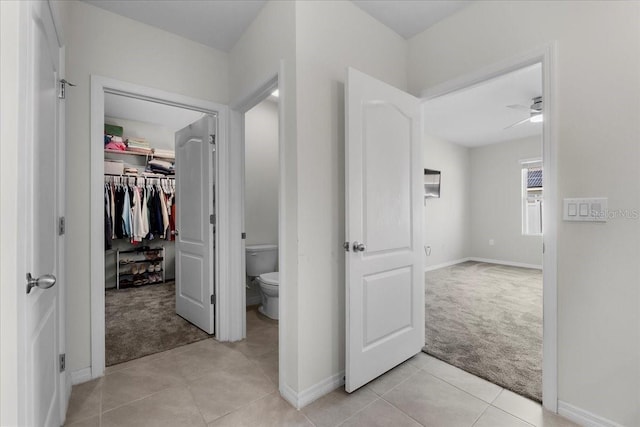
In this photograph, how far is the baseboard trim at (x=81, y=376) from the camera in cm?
186

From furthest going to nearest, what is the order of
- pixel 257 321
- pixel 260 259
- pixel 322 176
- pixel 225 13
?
1. pixel 260 259
2. pixel 257 321
3. pixel 225 13
4. pixel 322 176

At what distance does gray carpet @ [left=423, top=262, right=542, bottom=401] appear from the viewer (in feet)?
6.56

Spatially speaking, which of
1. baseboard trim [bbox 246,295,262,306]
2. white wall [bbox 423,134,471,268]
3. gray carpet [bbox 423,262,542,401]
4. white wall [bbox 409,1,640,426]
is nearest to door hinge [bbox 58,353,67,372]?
baseboard trim [bbox 246,295,262,306]

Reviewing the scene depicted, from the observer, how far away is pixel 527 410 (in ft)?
5.26

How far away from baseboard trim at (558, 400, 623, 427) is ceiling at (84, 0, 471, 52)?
2496 millimetres

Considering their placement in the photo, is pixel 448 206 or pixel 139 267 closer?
pixel 139 267

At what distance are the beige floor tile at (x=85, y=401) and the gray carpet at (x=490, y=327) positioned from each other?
2252 mm

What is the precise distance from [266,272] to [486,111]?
12.5 ft

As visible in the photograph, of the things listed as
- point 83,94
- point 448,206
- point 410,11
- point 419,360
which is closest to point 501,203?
point 448,206

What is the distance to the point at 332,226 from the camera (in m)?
1.86

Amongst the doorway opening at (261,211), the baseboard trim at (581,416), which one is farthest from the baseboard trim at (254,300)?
the baseboard trim at (581,416)

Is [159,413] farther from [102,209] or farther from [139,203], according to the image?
[139,203]

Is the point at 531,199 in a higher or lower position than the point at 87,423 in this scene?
higher

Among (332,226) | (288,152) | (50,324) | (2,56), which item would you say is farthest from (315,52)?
(50,324)
